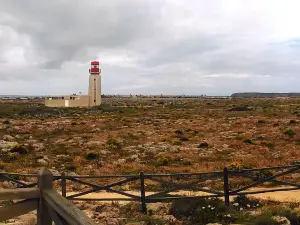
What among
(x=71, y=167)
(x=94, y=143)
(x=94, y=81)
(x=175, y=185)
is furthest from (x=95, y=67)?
(x=175, y=185)

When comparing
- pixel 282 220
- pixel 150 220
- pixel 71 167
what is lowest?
pixel 71 167

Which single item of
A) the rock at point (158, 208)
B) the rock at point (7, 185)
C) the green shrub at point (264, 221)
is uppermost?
the green shrub at point (264, 221)

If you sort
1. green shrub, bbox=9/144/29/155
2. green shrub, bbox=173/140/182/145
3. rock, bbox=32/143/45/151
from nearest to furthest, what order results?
green shrub, bbox=9/144/29/155 < rock, bbox=32/143/45/151 < green shrub, bbox=173/140/182/145

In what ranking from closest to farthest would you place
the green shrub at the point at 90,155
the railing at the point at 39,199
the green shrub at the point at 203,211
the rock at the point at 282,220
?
the railing at the point at 39,199 < the rock at the point at 282,220 < the green shrub at the point at 203,211 < the green shrub at the point at 90,155

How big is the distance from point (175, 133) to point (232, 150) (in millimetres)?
10715

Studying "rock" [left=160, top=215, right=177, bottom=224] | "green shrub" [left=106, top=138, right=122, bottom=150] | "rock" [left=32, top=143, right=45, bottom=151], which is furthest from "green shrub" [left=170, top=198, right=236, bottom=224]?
"rock" [left=32, top=143, right=45, bottom=151]

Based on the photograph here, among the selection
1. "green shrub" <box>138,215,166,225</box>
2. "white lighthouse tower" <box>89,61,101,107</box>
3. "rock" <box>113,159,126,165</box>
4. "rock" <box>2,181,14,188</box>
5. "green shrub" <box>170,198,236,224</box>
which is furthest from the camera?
"white lighthouse tower" <box>89,61,101,107</box>

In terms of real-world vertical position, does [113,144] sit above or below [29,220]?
below

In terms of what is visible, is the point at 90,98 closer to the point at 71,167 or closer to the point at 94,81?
the point at 94,81

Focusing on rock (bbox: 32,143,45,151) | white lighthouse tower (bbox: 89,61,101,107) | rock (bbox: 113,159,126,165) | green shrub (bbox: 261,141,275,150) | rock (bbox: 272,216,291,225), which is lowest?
rock (bbox: 113,159,126,165)

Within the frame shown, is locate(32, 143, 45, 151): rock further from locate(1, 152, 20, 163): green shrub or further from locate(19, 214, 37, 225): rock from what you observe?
locate(19, 214, 37, 225): rock

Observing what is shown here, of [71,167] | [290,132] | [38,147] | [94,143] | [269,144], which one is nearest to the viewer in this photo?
[71,167]

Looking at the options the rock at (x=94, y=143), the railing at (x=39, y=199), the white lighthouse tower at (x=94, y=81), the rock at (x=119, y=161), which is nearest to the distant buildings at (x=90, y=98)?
the white lighthouse tower at (x=94, y=81)

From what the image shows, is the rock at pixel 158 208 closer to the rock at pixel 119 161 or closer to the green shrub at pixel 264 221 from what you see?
the green shrub at pixel 264 221
